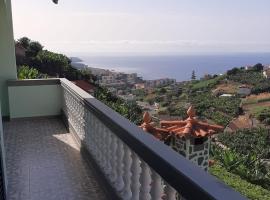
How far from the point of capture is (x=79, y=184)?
447cm

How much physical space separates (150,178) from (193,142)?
764 cm

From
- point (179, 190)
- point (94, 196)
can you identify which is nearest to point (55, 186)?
point (94, 196)

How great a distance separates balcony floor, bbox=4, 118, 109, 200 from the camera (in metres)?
4.21

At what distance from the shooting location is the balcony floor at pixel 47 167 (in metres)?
4.21

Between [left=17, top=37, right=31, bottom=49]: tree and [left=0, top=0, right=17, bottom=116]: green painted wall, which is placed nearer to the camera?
[left=0, top=0, right=17, bottom=116]: green painted wall

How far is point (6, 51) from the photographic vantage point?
8047 millimetres

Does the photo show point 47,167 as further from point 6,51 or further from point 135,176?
point 6,51

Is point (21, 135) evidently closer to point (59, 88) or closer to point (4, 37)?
point (59, 88)

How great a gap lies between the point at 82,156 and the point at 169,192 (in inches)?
138

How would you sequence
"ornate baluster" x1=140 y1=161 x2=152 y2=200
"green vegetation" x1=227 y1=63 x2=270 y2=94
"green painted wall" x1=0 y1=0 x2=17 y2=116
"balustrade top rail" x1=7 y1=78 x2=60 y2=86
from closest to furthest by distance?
"ornate baluster" x1=140 y1=161 x2=152 y2=200 → "green painted wall" x1=0 y1=0 x2=17 y2=116 → "balustrade top rail" x1=7 y1=78 x2=60 y2=86 → "green vegetation" x1=227 y1=63 x2=270 y2=94

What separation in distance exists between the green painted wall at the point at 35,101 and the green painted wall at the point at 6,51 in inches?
7.6

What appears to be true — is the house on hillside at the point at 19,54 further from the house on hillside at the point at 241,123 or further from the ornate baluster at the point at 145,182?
the house on hillside at the point at 241,123

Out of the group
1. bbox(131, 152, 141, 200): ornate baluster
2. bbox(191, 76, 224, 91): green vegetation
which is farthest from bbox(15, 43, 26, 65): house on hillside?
bbox(191, 76, 224, 91): green vegetation

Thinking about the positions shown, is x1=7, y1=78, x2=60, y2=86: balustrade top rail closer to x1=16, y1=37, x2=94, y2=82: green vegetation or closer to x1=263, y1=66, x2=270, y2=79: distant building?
x1=16, y1=37, x2=94, y2=82: green vegetation
